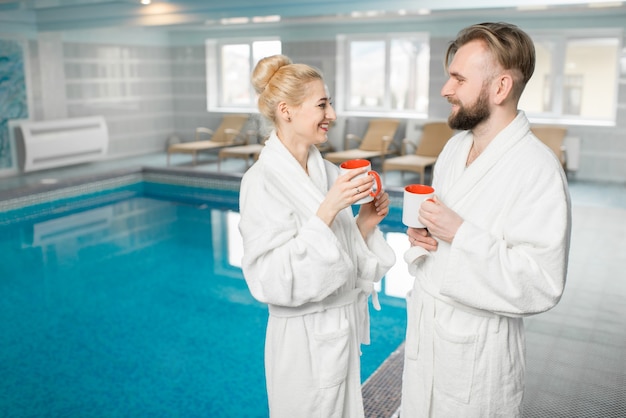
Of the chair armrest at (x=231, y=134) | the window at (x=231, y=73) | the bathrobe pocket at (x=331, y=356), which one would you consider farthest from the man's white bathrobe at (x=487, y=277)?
the window at (x=231, y=73)

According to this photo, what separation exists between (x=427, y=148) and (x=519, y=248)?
7.12 m

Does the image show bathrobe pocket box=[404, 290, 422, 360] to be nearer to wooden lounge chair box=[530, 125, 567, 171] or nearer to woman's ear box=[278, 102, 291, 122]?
woman's ear box=[278, 102, 291, 122]

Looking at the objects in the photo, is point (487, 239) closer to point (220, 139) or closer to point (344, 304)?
point (344, 304)

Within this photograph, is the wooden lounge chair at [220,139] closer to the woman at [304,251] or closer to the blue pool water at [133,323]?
the blue pool water at [133,323]

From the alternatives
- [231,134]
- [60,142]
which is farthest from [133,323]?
[231,134]

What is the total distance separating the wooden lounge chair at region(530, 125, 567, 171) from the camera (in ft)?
25.9

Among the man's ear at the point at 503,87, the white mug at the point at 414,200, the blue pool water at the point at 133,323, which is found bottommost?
the blue pool water at the point at 133,323

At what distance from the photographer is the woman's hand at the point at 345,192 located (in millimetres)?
1558

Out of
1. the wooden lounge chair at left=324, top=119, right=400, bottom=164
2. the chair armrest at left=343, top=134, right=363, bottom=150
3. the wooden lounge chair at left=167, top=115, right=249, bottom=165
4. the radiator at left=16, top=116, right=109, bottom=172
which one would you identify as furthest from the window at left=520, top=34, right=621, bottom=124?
the radiator at left=16, top=116, right=109, bottom=172

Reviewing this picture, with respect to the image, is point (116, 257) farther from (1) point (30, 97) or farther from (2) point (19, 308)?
(1) point (30, 97)

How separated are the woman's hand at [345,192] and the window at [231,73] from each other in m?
9.97

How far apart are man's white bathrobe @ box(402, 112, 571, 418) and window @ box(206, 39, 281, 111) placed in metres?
9.91

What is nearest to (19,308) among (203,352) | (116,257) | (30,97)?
(116,257)

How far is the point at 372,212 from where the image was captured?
187 centimetres
